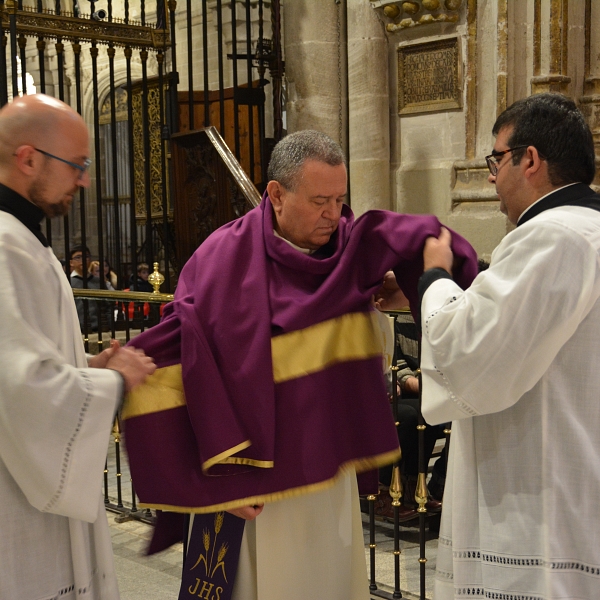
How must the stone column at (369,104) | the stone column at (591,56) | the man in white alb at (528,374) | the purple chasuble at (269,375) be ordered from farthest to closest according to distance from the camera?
the stone column at (369,104), the stone column at (591,56), the purple chasuble at (269,375), the man in white alb at (528,374)

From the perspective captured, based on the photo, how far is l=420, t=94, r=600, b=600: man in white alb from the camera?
1.96 metres

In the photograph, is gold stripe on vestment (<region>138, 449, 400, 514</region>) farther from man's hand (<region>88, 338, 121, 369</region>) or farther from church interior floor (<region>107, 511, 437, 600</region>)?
church interior floor (<region>107, 511, 437, 600</region>)

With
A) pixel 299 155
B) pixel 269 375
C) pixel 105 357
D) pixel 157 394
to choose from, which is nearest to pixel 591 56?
pixel 299 155

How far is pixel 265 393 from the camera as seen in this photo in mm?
2363

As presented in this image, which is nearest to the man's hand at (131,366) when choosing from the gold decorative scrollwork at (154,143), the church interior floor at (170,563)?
the church interior floor at (170,563)

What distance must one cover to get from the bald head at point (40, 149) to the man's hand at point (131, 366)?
415mm

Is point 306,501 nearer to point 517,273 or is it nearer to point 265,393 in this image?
point 265,393

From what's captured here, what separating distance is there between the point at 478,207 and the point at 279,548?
439 cm

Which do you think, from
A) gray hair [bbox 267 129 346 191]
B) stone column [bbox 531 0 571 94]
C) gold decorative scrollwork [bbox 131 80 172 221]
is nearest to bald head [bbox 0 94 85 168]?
gray hair [bbox 267 129 346 191]

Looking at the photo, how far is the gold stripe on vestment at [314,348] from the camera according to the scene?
2.41 meters

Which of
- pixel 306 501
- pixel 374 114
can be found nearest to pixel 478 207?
pixel 374 114

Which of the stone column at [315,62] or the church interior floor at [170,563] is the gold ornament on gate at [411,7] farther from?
the church interior floor at [170,563]

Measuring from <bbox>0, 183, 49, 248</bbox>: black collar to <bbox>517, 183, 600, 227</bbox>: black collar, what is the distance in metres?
1.23

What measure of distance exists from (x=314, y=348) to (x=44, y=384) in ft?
2.53
